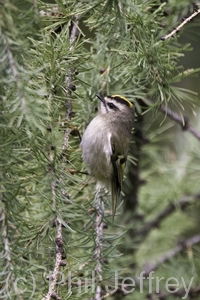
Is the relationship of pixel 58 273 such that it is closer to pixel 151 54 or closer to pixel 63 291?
pixel 63 291

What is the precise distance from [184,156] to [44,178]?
4.64 feet

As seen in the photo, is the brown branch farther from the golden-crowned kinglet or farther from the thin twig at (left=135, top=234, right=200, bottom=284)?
the golden-crowned kinglet

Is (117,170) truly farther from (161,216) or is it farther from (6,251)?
(6,251)

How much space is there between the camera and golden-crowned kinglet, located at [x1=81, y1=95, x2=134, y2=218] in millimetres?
2119

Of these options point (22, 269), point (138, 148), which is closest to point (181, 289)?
point (138, 148)

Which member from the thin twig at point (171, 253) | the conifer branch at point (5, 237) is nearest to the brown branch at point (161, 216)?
the thin twig at point (171, 253)

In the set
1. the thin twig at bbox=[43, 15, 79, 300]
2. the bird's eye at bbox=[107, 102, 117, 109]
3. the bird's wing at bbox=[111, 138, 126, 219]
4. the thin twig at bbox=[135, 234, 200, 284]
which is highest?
the thin twig at bbox=[43, 15, 79, 300]

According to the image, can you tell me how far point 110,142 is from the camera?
98.5 inches

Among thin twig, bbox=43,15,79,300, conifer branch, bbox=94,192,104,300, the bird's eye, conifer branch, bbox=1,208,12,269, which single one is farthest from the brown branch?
conifer branch, bbox=1,208,12,269

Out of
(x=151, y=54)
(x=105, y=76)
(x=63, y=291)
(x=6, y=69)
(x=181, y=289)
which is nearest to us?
(x=6, y=69)

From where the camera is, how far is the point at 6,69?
1.05 m

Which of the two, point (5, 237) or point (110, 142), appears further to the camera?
point (110, 142)

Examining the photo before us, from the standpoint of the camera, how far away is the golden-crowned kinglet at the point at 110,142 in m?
2.12

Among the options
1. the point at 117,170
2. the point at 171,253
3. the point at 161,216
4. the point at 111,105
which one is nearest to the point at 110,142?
the point at 117,170
